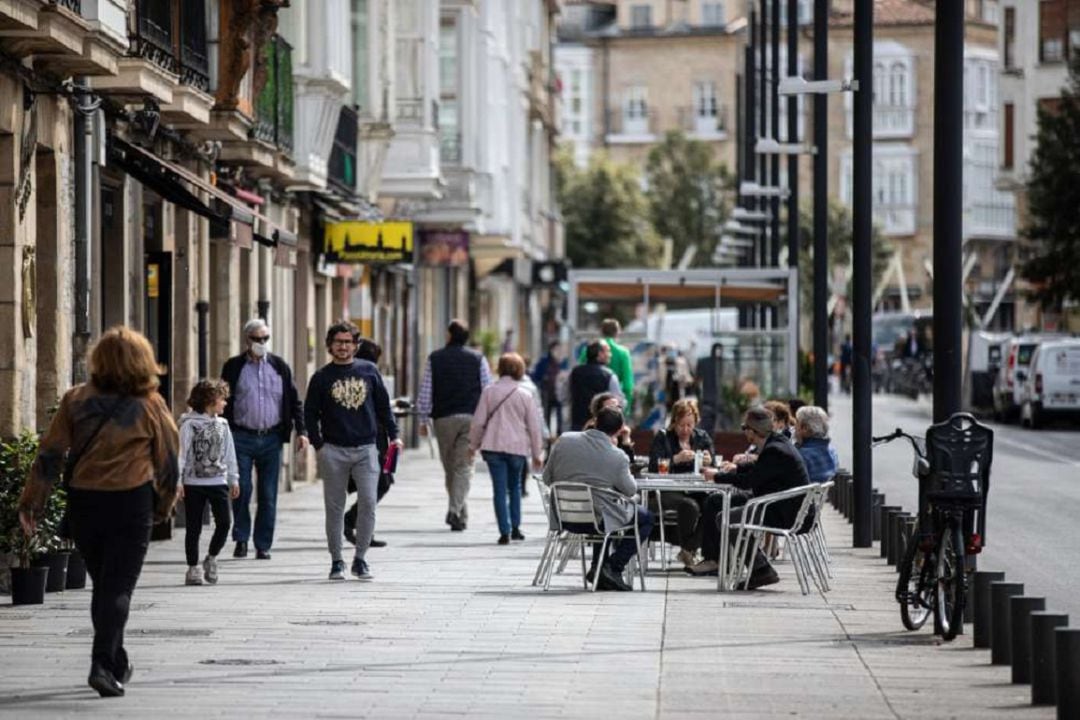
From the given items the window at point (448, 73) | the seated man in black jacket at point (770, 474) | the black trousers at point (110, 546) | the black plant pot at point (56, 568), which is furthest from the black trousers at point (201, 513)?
the window at point (448, 73)


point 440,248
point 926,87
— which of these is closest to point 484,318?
point 440,248

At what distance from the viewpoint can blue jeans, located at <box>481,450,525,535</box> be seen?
2400cm

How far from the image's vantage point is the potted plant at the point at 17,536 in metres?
17.3

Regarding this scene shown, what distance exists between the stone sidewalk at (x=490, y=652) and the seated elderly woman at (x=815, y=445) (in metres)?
0.76

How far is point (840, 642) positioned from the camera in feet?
51.2

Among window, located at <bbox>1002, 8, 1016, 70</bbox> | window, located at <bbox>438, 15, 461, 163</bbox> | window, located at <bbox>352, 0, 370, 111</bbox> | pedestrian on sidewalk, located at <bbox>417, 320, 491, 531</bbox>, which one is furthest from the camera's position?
window, located at <bbox>1002, 8, 1016, 70</bbox>

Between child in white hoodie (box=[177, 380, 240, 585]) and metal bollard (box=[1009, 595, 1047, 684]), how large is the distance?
280 inches

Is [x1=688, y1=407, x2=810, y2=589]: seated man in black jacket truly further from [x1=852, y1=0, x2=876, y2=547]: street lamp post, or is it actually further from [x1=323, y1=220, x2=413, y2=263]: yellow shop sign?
[x1=323, y1=220, x2=413, y2=263]: yellow shop sign

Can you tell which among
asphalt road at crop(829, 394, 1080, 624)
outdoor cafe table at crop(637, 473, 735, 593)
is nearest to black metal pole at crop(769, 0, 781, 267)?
asphalt road at crop(829, 394, 1080, 624)

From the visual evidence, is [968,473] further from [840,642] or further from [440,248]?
[440,248]

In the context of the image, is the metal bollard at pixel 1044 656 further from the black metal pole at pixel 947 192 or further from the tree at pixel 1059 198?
the tree at pixel 1059 198

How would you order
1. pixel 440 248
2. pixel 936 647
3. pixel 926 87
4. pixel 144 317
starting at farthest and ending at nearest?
Result: pixel 926 87 < pixel 440 248 < pixel 144 317 < pixel 936 647

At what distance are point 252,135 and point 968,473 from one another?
51.7 ft

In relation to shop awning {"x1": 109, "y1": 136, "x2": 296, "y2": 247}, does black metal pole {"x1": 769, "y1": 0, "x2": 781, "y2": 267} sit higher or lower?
higher
